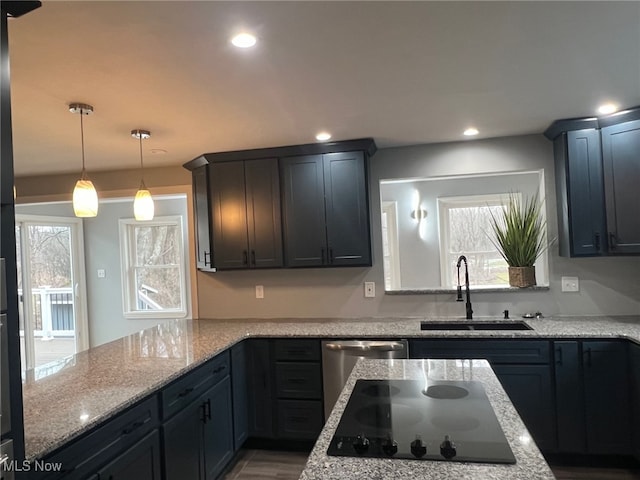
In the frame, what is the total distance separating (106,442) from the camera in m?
1.71

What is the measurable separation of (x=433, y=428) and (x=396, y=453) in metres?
0.22

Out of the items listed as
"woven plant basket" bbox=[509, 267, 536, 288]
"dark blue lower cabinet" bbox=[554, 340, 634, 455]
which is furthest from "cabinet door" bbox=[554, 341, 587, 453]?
"woven plant basket" bbox=[509, 267, 536, 288]

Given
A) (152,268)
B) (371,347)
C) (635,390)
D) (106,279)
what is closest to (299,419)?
(371,347)

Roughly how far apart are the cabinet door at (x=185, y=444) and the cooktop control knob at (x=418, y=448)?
1.41 meters

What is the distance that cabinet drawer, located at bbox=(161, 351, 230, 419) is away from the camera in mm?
2170

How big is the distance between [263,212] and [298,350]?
1.17 meters

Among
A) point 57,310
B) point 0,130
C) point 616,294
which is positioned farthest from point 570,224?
point 57,310

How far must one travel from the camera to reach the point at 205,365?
260 cm

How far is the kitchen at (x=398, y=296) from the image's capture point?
11.0ft

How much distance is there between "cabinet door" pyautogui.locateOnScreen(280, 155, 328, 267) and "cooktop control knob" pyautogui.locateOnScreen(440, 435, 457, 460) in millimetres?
2339

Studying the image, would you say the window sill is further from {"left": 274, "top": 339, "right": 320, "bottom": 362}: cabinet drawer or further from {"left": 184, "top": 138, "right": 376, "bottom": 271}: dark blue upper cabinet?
{"left": 274, "top": 339, "right": 320, "bottom": 362}: cabinet drawer

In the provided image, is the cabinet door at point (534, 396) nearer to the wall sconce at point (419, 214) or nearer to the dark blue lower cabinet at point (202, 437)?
the dark blue lower cabinet at point (202, 437)

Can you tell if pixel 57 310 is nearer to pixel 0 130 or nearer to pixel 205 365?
pixel 205 365

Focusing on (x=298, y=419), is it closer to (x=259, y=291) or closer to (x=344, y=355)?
(x=344, y=355)
